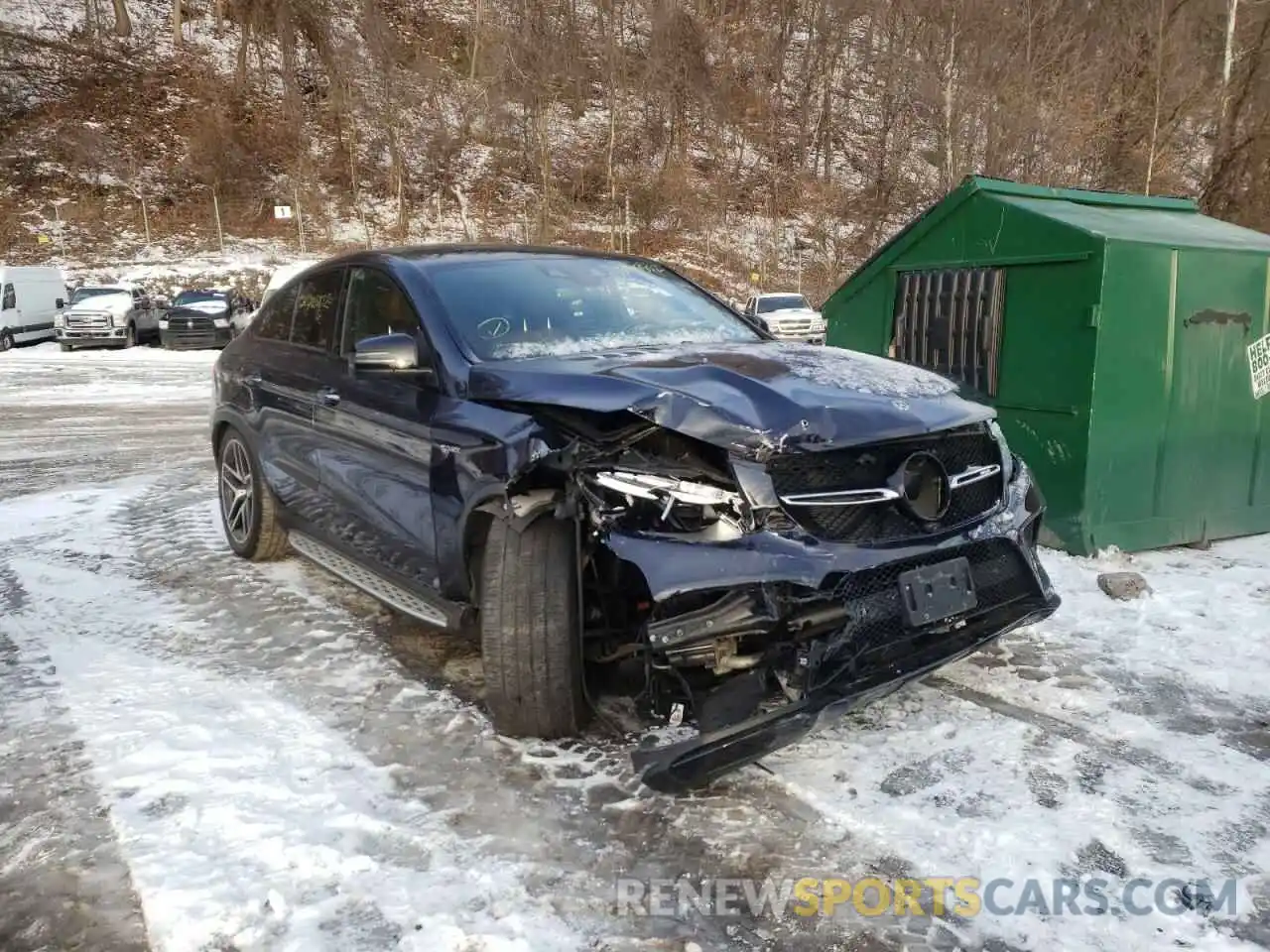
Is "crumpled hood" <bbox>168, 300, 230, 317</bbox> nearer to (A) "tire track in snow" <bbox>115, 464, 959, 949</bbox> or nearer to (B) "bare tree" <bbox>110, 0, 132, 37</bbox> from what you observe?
(A) "tire track in snow" <bbox>115, 464, 959, 949</bbox>

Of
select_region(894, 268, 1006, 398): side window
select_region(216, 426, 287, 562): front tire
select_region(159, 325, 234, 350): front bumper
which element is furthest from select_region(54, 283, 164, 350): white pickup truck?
select_region(894, 268, 1006, 398): side window

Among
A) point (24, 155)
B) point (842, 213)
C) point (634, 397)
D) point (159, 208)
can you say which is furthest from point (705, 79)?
point (634, 397)

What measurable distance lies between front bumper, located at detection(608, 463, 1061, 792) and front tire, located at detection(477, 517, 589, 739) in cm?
34

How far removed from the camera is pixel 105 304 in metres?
22.8

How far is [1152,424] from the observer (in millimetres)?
5648

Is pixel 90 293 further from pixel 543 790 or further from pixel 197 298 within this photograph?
pixel 543 790

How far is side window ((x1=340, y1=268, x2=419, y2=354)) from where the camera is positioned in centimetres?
391

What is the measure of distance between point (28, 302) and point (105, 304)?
233 cm

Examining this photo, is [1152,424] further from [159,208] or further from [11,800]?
[159,208]

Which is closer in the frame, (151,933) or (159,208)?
(151,933)

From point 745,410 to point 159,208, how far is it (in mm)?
35860

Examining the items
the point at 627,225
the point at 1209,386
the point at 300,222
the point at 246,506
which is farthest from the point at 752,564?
the point at 300,222

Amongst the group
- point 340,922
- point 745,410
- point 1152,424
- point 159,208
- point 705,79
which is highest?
point 705,79

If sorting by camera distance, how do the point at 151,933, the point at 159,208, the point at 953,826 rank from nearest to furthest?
the point at 151,933, the point at 953,826, the point at 159,208
